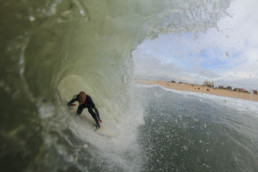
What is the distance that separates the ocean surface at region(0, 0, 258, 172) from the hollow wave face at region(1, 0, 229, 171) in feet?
0.04

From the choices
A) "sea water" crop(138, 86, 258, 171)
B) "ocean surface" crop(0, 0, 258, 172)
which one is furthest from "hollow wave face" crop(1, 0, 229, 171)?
"sea water" crop(138, 86, 258, 171)

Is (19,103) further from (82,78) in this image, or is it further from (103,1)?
(82,78)

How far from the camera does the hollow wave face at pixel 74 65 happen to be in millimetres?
1812

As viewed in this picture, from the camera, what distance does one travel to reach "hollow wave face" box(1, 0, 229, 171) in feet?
5.95

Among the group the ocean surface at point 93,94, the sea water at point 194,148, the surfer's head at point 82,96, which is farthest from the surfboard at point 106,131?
the surfer's head at point 82,96

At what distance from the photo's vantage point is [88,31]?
3787mm

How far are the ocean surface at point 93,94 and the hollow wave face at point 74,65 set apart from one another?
12 mm

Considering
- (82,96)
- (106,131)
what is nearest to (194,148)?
(106,131)

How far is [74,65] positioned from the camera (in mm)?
Answer: 4840

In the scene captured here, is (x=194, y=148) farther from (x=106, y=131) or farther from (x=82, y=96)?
(x=82, y=96)

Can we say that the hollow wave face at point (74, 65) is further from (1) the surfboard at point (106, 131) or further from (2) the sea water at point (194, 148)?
(2) the sea water at point (194, 148)

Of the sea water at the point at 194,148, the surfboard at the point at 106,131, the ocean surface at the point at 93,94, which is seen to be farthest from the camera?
the surfboard at the point at 106,131

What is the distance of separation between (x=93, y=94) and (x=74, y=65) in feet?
9.20

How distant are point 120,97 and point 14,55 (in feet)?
18.1
